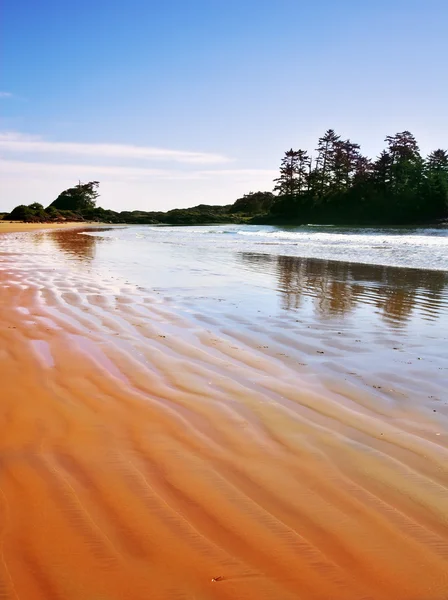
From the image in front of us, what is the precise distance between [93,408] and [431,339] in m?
3.92

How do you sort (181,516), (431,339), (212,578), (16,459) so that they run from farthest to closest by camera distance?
1. (431,339)
2. (16,459)
3. (181,516)
4. (212,578)

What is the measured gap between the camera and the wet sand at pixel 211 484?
1901mm

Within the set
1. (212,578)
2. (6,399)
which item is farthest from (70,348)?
(212,578)

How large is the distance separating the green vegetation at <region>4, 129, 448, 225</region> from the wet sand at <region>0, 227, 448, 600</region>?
53222 millimetres

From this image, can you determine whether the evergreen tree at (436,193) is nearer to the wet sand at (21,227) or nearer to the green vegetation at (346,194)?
the green vegetation at (346,194)

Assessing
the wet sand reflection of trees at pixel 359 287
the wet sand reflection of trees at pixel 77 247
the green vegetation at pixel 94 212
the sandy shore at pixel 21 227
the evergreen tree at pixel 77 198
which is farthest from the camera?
the evergreen tree at pixel 77 198

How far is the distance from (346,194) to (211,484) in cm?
→ 7564

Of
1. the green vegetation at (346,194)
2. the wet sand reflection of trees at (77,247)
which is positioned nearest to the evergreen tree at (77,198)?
the green vegetation at (346,194)

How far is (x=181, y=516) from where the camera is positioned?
2.28m

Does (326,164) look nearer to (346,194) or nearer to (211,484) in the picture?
(346,194)

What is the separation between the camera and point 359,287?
995 cm

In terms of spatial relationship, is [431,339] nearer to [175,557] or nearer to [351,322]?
[351,322]

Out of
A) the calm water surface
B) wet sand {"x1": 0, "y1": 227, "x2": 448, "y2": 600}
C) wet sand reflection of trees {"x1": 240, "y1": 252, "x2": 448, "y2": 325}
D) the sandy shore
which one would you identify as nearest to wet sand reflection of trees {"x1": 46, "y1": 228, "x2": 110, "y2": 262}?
the calm water surface

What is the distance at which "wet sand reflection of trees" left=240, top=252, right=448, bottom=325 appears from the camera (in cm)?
758
